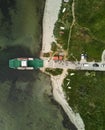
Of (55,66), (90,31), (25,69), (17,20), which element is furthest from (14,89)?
(90,31)

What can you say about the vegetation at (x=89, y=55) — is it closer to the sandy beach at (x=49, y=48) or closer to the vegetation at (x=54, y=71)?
the sandy beach at (x=49, y=48)

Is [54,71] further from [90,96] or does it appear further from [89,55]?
[90,96]

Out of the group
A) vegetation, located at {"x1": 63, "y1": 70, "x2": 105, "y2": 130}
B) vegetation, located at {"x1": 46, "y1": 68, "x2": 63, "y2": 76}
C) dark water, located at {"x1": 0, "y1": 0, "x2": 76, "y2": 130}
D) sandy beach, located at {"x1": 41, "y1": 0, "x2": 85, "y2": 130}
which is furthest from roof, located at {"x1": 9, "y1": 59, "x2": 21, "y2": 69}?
Result: vegetation, located at {"x1": 63, "y1": 70, "x2": 105, "y2": 130}

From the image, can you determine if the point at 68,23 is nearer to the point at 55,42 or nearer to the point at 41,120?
the point at 55,42

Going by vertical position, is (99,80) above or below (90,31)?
below

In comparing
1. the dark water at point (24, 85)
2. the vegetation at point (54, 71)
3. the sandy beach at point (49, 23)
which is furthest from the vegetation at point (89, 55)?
the dark water at point (24, 85)

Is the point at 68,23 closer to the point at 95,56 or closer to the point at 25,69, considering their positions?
the point at 95,56

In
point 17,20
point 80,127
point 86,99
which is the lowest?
point 80,127

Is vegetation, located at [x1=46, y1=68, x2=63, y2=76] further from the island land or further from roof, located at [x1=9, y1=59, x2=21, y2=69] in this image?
roof, located at [x1=9, y1=59, x2=21, y2=69]
